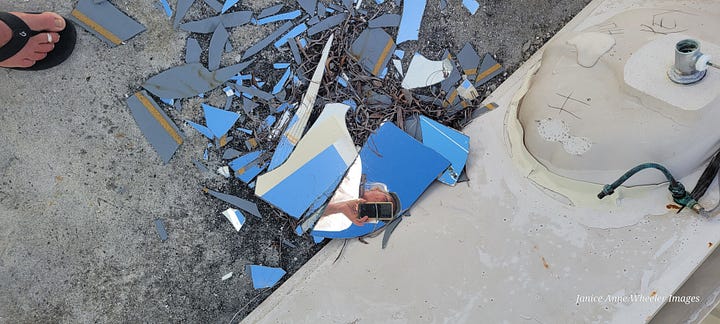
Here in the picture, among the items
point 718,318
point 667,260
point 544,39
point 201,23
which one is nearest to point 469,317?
point 667,260

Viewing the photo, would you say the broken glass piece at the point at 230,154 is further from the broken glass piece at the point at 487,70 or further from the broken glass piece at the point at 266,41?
the broken glass piece at the point at 487,70

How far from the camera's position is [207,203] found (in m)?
2.66

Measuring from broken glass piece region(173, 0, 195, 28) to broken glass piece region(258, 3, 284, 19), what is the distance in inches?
13.5

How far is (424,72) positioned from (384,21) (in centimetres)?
33

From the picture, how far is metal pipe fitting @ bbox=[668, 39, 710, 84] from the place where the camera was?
1.77 meters

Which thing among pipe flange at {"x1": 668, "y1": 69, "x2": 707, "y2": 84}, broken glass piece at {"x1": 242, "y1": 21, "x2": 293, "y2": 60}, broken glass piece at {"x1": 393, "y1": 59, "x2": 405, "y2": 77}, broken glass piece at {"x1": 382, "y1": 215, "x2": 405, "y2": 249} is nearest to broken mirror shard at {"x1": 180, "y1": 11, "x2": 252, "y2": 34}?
broken glass piece at {"x1": 242, "y1": 21, "x2": 293, "y2": 60}

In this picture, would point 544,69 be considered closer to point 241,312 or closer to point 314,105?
point 314,105

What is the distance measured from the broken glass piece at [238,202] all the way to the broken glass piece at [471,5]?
150cm

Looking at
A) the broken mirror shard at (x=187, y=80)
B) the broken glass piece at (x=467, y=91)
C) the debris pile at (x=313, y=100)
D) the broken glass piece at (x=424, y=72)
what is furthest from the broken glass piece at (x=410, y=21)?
the broken mirror shard at (x=187, y=80)

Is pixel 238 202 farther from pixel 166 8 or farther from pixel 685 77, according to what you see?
pixel 685 77

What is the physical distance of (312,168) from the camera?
2.53 meters

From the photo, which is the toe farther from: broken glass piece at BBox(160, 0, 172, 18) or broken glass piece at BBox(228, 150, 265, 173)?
broken glass piece at BBox(228, 150, 265, 173)

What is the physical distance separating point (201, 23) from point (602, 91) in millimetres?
1874

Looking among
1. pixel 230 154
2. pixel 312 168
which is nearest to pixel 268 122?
pixel 230 154
